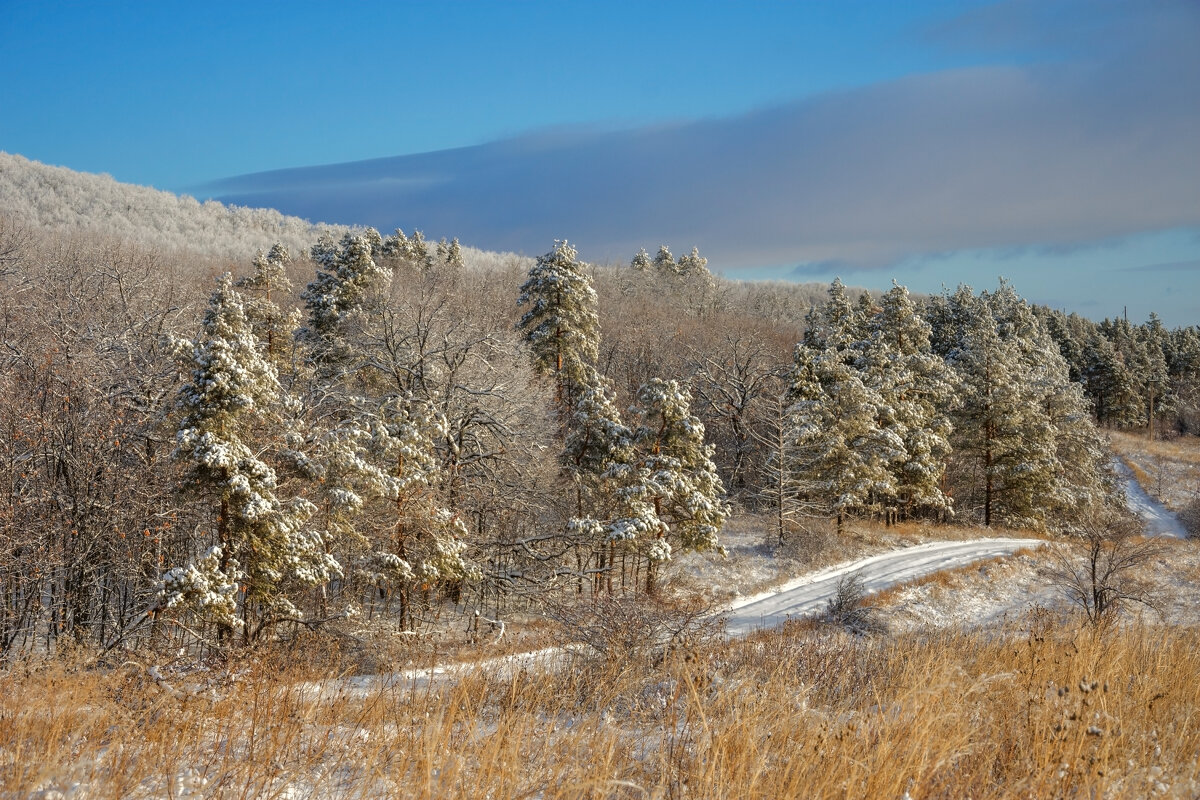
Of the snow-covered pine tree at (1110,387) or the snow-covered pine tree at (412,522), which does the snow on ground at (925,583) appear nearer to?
the snow-covered pine tree at (412,522)

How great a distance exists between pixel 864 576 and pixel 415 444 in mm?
21010

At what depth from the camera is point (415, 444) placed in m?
21.1

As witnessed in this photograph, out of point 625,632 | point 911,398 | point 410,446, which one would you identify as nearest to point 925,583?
point 911,398

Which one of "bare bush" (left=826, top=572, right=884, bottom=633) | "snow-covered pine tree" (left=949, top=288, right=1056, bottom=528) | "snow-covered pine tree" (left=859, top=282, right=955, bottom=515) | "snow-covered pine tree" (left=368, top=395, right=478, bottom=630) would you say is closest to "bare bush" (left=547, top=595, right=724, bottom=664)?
"snow-covered pine tree" (left=368, top=395, right=478, bottom=630)

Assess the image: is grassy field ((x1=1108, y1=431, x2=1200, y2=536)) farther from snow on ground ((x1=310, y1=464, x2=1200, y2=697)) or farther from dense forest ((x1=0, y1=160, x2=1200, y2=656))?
snow on ground ((x1=310, y1=464, x2=1200, y2=697))

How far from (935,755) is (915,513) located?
50.8 m

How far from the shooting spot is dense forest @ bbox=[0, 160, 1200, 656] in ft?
51.9

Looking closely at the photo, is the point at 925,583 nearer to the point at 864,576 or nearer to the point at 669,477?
the point at 864,576

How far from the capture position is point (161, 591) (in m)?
13.2

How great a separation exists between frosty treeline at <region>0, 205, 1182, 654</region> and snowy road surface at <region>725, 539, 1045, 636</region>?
3.19 m

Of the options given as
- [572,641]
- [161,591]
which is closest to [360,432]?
[161,591]

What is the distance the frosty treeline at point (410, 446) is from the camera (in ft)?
51.8

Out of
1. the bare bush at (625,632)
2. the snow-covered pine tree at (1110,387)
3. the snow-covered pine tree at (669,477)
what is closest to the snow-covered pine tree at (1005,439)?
the snow-covered pine tree at (669,477)

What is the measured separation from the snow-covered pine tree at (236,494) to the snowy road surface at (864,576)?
43.3 ft
